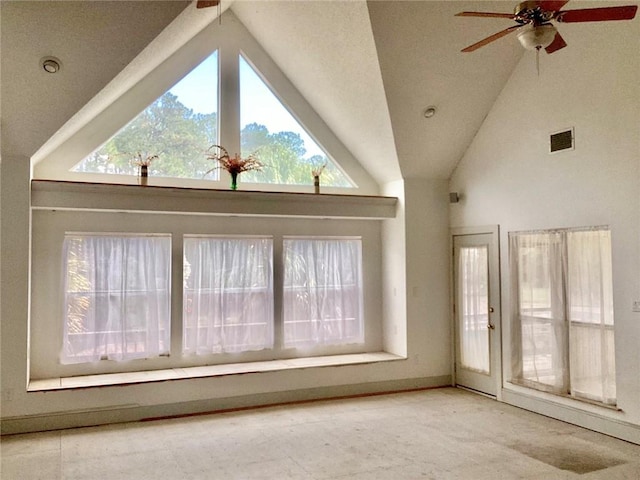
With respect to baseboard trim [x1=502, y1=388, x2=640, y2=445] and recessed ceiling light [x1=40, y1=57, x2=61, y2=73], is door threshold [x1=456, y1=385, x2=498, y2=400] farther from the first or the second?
recessed ceiling light [x1=40, y1=57, x2=61, y2=73]

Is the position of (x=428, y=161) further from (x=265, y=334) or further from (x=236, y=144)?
(x=265, y=334)

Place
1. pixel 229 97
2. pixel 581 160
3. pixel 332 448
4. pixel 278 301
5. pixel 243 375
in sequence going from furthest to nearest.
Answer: pixel 278 301
pixel 229 97
pixel 243 375
pixel 581 160
pixel 332 448

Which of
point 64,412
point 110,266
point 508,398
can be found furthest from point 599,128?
point 64,412

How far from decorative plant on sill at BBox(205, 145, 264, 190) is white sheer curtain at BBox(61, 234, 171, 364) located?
41.9 inches

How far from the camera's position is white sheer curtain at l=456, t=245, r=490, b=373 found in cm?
621

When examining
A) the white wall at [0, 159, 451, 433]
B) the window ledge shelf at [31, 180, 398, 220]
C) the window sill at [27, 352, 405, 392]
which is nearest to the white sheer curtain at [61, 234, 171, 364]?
the window sill at [27, 352, 405, 392]

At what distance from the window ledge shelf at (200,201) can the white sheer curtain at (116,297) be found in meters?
0.49

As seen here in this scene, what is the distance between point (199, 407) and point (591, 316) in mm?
4027

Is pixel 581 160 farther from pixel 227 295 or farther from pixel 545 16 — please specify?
pixel 227 295

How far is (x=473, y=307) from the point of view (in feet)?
21.0

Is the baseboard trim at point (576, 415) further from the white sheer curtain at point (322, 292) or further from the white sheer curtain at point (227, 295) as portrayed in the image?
the white sheer curtain at point (227, 295)

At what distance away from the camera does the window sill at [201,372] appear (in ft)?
17.1

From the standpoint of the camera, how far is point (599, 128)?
4797 mm

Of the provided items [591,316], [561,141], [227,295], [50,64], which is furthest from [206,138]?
[591,316]
